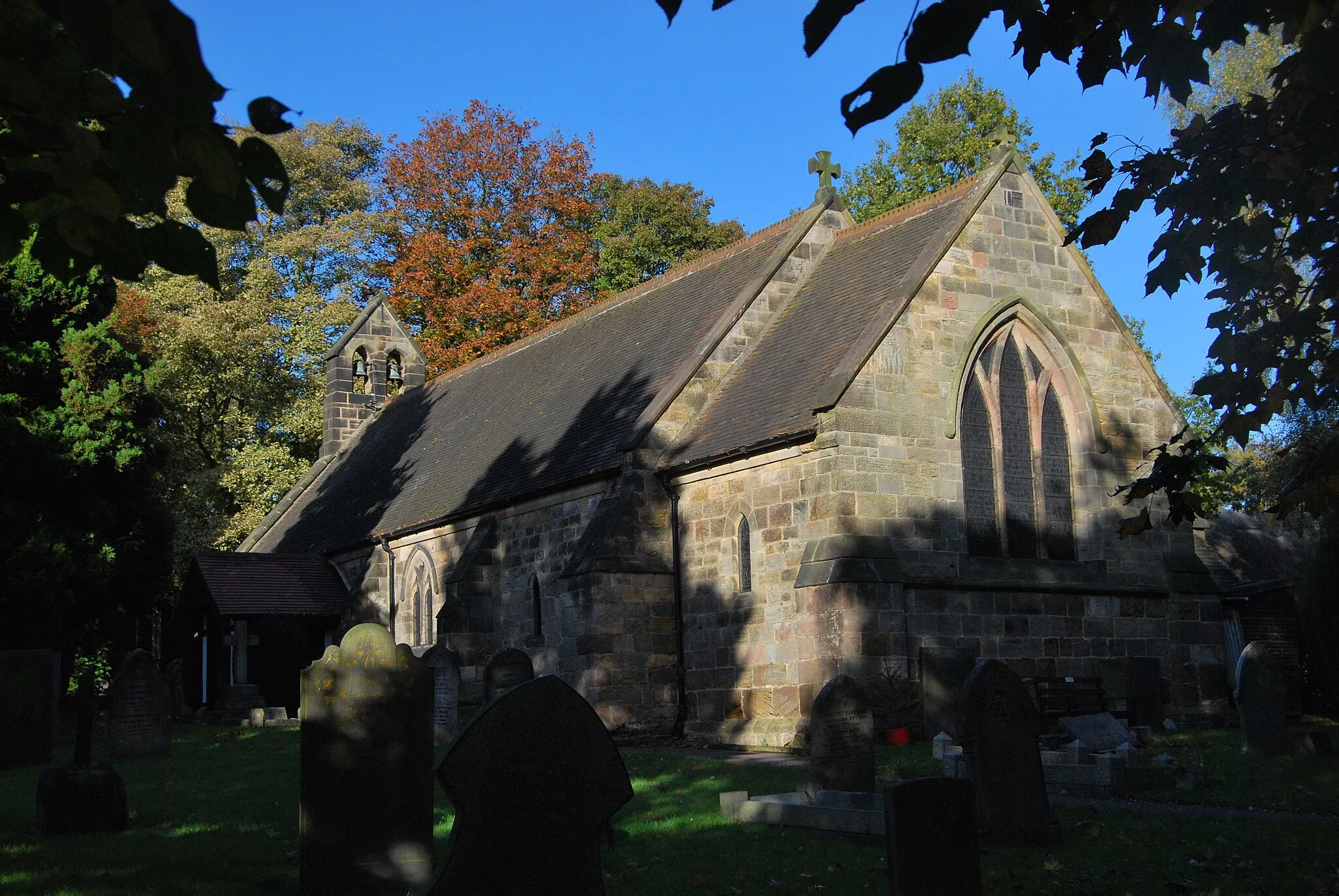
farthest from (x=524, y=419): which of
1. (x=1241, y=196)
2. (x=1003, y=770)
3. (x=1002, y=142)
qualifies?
(x=1241, y=196)

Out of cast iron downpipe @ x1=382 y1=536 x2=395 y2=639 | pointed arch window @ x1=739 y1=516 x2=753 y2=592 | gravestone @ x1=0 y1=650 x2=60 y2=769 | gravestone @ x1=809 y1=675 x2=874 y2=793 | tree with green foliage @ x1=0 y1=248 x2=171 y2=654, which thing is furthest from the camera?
cast iron downpipe @ x1=382 y1=536 x2=395 y2=639

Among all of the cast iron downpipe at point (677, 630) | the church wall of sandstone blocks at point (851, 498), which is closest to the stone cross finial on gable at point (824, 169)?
the church wall of sandstone blocks at point (851, 498)

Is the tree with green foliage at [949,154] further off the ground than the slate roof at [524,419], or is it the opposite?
the tree with green foliage at [949,154]

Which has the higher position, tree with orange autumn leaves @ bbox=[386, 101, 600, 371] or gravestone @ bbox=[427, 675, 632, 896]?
tree with orange autumn leaves @ bbox=[386, 101, 600, 371]

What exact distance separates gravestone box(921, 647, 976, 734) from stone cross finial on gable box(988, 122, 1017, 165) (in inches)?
310

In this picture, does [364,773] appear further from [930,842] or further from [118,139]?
[118,139]

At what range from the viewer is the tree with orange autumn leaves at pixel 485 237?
41.7 meters

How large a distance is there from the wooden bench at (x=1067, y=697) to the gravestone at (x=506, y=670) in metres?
7.10

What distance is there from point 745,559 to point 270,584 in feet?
42.6

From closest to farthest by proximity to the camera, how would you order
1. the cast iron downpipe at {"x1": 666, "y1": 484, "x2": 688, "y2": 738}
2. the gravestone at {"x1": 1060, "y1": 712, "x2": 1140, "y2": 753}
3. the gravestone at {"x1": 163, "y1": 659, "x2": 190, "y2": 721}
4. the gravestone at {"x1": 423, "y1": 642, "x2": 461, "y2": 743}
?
the gravestone at {"x1": 1060, "y1": 712, "x2": 1140, "y2": 753}
the gravestone at {"x1": 423, "y1": 642, "x2": 461, "y2": 743}
the cast iron downpipe at {"x1": 666, "y1": 484, "x2": 688, "y2": 738}
the gravestone at {"x1": 163, "y1": 659, "x2": 190, "y2": 721}

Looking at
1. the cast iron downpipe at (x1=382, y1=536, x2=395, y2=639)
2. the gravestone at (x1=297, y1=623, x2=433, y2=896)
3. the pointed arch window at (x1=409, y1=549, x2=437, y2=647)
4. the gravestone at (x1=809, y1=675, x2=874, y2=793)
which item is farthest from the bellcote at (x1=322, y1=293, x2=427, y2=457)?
the gravestone at (x1=297, y1=623, x2=433, y2=896)

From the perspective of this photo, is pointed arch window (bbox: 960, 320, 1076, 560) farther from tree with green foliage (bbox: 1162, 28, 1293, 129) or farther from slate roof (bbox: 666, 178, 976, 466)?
tree with green foliage (bbox: 1162, 28, 1293, 129)

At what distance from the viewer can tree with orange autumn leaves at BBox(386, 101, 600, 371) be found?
137ft

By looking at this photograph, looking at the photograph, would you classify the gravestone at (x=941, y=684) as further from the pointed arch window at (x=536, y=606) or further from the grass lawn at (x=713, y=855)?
the pointed arch window at (x=536, y=606)
